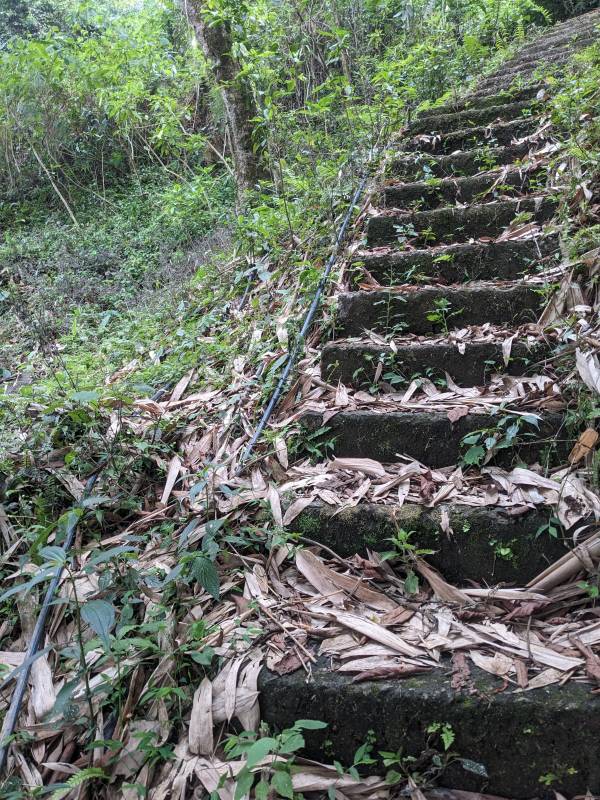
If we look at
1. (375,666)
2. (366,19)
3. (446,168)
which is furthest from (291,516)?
(366,19)

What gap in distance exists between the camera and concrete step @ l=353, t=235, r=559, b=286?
2816mm

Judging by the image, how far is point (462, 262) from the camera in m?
2.96

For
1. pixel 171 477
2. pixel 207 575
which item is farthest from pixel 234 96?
pixel 207 575

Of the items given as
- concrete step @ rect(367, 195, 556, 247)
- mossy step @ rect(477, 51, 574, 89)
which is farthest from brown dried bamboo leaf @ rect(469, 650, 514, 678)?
mossy step @ rect(477, 51, 574, 89)

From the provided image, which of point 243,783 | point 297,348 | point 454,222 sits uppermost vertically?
point 454,222

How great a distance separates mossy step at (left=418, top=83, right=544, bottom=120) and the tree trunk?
159cm

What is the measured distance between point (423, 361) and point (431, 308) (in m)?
0.37

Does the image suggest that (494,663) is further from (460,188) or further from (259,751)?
(460,188)

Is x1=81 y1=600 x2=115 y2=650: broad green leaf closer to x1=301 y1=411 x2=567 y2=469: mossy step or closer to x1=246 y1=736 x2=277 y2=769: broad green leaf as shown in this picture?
x1=246 y1=736 x2=277 y2=769: broad green leaf

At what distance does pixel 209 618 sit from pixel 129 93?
695cm

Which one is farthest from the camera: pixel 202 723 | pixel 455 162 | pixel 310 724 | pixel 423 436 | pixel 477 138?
pixel 477 138

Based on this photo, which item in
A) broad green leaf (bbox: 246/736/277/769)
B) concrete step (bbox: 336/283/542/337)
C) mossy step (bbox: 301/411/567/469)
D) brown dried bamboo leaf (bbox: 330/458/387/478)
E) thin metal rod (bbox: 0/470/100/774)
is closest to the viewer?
broad green leaf (bbox: 246/736/277/769)

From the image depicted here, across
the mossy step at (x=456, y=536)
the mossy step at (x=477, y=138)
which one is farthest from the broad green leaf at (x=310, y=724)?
the mossy step at (x=477, y=138)

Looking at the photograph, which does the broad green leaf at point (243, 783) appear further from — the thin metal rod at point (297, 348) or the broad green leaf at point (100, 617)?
the thin metal rod at point (297, 348)
